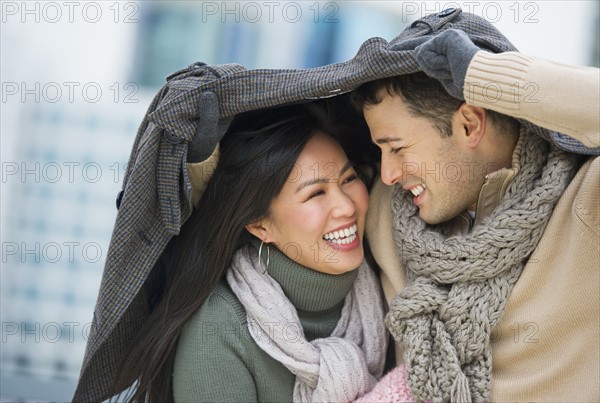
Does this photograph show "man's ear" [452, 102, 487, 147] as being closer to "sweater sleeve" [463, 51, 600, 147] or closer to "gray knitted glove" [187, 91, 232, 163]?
"sweater sleeve" [463, 51, 600, 147]

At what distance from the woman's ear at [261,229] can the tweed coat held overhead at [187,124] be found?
0.56 ft

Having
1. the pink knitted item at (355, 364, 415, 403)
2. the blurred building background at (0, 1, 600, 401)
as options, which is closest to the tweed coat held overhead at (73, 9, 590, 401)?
the pink knitted item at (355, 364, 415, 403)

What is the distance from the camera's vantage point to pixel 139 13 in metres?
3.66

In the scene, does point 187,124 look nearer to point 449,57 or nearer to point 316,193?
point 316,193

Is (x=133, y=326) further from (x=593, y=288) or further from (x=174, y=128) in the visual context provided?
(x=593, y=288)

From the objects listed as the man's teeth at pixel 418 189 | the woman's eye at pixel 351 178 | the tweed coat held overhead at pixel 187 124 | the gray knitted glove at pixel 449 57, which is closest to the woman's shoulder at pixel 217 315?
the tweed coat held overhead at pixel 187 124

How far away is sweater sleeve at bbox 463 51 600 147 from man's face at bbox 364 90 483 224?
0.22 metres

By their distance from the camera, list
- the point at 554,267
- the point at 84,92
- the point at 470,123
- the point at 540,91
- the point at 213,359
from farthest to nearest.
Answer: the point at 84,92, the point at 213,359, the point at 470,123, the point at 554,267, the point at 540,91

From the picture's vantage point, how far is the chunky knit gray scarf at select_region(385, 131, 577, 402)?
5.36ft

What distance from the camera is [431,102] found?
68.5 inches

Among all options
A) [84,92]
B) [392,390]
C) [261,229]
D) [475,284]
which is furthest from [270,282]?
[84,92]

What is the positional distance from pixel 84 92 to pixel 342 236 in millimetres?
1838

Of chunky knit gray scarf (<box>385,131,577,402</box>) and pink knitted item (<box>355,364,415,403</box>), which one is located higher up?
chunky knit gray scarf (<box>385,131,577,402</box>)

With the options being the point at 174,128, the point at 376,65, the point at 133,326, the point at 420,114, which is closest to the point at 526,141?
the point at 420,114
